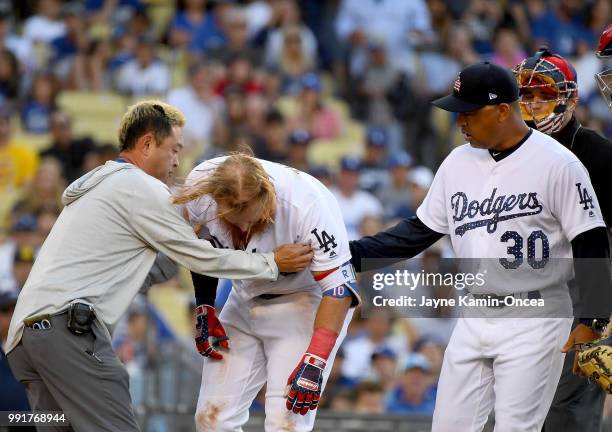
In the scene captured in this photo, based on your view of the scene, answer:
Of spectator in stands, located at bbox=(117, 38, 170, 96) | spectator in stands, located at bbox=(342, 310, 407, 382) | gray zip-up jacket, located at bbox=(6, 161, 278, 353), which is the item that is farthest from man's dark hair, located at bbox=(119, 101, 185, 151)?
spectator in stands, located at bbox=(117, 38, 170, 96)

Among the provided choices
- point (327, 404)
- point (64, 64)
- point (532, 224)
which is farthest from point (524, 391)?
point (64, 64)

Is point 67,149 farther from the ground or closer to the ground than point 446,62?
closer to the ground

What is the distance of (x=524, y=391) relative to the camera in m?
5.45

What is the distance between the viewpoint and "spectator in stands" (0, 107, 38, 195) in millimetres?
11812

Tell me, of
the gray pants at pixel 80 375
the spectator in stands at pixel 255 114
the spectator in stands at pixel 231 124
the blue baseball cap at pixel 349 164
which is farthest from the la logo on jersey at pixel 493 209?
the spectator in stands at pixel 255 114

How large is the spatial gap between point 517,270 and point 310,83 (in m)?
7.68

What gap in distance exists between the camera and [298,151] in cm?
1179

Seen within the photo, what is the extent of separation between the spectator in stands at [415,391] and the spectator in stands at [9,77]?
18.6 feet

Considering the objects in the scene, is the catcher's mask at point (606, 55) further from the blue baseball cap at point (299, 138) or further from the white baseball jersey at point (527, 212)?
the blue baseball cap at point (299, 138)

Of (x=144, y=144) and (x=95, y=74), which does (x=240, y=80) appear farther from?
(x=144, y=144)

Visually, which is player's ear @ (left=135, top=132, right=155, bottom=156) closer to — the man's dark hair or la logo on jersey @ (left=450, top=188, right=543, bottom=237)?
the man's dark hair

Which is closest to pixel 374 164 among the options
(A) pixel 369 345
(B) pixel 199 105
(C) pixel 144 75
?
(B) pixel 199 105

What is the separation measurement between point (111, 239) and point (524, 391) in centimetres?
204

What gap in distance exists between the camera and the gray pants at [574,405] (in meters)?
6.09
